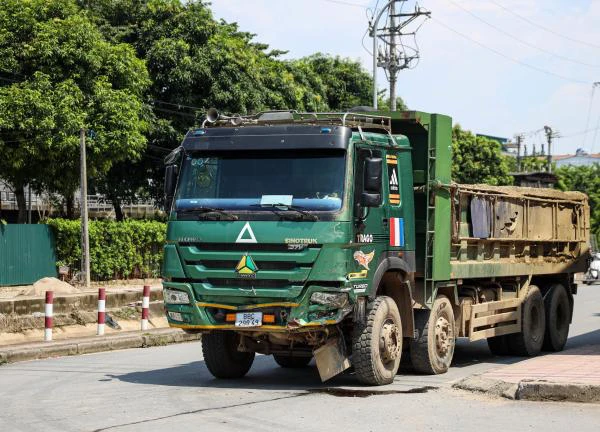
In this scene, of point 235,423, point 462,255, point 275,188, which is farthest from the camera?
point 462,255

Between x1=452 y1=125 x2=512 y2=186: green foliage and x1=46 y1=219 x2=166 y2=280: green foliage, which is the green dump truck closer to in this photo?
x1=46 y1=219 x2=166 y2=280: green foliage

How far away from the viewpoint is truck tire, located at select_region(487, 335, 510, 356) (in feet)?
50.3

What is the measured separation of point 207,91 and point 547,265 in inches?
922

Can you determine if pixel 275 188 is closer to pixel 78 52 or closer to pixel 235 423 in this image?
pixel 235 423

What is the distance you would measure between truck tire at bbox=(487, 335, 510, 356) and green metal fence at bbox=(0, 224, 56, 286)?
17.9 m

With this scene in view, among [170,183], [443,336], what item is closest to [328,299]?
[170,183]

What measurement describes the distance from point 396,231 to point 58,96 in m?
20.0

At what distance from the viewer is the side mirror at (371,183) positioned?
1045 cm

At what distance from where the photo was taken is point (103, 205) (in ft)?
164

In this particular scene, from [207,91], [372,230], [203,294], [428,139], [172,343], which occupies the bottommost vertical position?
[172,343]

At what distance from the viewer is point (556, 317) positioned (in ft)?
53.6

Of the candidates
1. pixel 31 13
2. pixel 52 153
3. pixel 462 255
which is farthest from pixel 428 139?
pixel 31 13

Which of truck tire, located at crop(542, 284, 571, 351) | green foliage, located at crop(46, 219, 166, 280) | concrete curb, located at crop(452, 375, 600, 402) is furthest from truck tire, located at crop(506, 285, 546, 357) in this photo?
green foliage, located at crop(46, 219, 166, 280)

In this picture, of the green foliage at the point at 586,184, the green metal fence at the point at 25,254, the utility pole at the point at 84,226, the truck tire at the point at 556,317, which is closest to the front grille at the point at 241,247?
the truck tire at the point at 556,317
